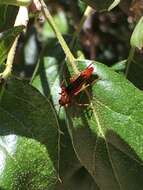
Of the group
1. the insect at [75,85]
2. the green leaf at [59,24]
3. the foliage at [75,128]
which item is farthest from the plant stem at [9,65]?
the green leaf at [59,24]

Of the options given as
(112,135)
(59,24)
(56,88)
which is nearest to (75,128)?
(112,135)

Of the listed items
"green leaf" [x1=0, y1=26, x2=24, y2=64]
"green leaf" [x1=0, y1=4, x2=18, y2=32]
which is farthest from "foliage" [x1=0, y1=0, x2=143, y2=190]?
"green leaf" [x1=0, y1=4, x2=18, y2=32]

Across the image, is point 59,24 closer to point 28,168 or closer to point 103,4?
point 103,4

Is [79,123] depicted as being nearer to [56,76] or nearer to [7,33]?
[7,33]

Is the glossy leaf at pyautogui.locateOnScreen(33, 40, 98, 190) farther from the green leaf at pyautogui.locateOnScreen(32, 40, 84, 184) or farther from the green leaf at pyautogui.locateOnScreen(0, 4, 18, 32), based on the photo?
the green leaf at pyautogui.locateOnScreen(0, 4, 18, 32)

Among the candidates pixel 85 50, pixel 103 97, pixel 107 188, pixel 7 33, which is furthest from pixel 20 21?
pixel 85 50

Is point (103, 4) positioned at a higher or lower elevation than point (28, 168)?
higher
